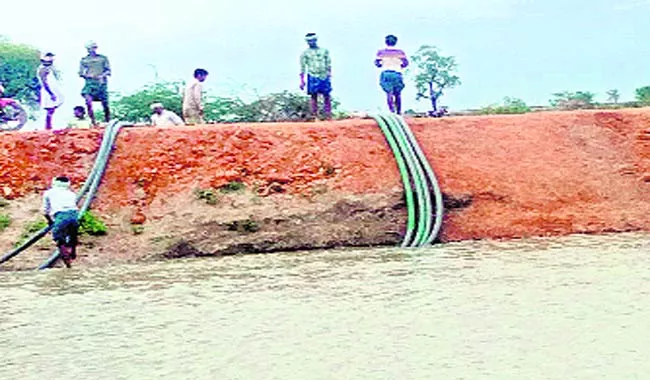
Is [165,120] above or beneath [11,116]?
beneath

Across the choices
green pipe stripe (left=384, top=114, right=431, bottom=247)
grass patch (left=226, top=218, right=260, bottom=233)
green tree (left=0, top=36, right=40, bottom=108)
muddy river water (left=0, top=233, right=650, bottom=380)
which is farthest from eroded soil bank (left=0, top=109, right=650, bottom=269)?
green tree (left=0, top=36, right=40, bottom=108)

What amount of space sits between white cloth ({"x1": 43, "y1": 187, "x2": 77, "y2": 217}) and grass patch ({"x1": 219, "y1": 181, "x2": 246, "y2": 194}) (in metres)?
2.77

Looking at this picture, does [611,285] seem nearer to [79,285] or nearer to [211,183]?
[79,285]

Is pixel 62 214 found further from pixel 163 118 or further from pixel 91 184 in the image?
pixel 163 118

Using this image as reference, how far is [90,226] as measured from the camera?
1373 cm

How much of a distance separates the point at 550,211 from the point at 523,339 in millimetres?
7838

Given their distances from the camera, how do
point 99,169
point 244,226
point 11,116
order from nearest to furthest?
point 244,226
point 99,169
point 11,116

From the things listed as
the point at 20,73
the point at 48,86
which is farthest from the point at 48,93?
the point at 20,73

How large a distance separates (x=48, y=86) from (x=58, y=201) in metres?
4.29

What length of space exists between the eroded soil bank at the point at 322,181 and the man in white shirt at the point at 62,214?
2.40ft

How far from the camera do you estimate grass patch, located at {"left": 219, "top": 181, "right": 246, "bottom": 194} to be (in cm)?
1469

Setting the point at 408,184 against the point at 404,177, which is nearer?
the point at 408,184

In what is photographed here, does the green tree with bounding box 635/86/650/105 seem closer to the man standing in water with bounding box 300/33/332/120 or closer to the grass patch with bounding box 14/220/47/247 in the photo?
the man standing in water with bounding box 300/33/332/120

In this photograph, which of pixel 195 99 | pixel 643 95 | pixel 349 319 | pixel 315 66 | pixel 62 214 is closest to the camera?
pixel 349 319
